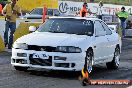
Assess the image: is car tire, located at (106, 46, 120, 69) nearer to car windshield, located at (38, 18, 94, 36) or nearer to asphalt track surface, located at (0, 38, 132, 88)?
asphalt track surface, located at (0, 38, 132, 88)

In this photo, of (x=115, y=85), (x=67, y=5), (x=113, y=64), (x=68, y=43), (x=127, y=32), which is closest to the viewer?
(x=115, y=85)

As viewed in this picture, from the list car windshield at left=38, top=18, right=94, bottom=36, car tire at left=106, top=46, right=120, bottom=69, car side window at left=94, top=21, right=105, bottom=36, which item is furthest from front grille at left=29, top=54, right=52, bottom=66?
car tire at left=106, top=46, right=120, bottom=69

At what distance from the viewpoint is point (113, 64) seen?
42.6ft

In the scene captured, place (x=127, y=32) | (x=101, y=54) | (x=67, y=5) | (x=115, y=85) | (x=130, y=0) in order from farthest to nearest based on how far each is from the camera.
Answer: (x=130, y=0), (x=67, y=5), (x=127, y=32), (x=101, y=54), (x=115, y=85)

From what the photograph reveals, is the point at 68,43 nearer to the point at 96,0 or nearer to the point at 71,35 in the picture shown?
the point at 71,35

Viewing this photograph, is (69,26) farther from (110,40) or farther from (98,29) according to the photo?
(110,40)

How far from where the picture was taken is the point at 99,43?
11.6 m

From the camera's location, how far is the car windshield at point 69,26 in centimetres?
1156

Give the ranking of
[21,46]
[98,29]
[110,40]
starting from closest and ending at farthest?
[21,46], [98,29], [110,40]

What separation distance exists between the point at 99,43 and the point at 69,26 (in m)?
0.85

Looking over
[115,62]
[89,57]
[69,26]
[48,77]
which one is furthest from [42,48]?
[115,62]

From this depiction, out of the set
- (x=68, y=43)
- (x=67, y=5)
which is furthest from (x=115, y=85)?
(x=67, y=5)

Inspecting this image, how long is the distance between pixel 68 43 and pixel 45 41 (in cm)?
52

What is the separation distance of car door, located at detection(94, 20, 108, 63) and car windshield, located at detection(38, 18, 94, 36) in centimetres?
20
